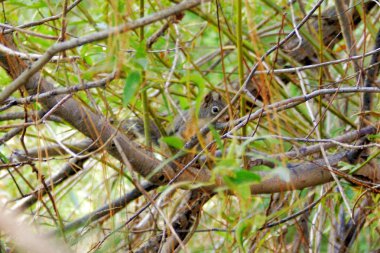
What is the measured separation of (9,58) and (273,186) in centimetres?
80

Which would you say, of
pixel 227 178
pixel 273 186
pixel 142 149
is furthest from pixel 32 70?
pixel 273 186

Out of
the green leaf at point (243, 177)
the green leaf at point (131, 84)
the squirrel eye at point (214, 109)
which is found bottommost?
the squirrel eye at point (214, 109)

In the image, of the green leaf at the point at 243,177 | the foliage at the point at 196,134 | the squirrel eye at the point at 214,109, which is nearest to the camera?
the green leaf at the point at 243,177

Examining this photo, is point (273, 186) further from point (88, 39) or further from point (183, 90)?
point (88, 39)

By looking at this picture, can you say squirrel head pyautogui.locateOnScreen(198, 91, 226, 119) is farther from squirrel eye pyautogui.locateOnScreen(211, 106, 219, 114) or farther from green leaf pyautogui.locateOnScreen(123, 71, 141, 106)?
green leaf pyautogui.locateOnScreen(123, 71, 141, 106)

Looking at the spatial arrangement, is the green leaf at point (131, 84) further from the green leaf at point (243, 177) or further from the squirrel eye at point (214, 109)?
the squirrel eye at point (214, 109)

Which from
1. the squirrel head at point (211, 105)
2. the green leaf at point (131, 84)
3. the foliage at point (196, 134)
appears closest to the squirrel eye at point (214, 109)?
the squirrel head at point (211, 105)

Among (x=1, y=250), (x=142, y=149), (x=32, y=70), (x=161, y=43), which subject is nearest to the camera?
(x=32, y=70)

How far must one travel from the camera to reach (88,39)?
888 mm

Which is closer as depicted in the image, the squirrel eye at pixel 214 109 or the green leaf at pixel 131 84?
the green leaf at pixel 131 84

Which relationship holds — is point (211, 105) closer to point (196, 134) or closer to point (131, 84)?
point (196, 134)

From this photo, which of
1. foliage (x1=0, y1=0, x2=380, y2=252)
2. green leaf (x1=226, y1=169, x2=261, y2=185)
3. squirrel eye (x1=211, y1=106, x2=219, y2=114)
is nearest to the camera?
green leaf (x1=226, y1=169, x2=261, y2=185)

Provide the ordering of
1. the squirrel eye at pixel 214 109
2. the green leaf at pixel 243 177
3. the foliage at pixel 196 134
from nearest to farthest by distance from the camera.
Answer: the green leaf at pixel 243 177, the foliage at pixel 196 134, the squirrel eye at pixel 214 109

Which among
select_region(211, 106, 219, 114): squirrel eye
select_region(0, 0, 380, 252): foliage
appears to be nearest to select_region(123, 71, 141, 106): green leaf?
select_region(0, 0, 380, 252): foliage
